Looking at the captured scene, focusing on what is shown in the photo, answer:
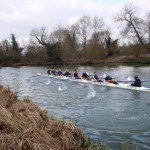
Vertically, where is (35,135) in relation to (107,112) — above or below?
above

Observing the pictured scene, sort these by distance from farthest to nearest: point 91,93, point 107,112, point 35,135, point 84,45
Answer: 1. point 84,45
2. point 91,93
3. point 107,112
4. point 35,135

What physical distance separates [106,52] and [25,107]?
193 feet

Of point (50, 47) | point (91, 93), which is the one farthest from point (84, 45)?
point (91, 93)

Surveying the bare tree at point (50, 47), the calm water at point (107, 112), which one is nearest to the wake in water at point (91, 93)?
the calm water at point (107, 112)

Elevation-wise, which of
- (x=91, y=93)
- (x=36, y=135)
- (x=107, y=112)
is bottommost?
(x=107, y=112)

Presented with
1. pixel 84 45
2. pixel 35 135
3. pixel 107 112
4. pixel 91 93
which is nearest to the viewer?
pixel 35 135

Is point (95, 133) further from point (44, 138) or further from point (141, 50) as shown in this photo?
point (141, 50)

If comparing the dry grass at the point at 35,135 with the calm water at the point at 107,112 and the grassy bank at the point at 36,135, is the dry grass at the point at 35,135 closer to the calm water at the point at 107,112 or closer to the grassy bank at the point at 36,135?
the grassy bank at the point at 36,135

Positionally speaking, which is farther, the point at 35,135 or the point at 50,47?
the point at 50,47

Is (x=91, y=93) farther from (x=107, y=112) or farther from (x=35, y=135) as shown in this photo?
(x=35, y=135)

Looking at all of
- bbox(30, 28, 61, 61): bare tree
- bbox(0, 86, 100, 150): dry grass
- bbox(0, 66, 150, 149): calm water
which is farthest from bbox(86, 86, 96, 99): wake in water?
bbox(30, 28, 61, 61): bare tree

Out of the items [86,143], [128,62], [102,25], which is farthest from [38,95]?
[102,25]

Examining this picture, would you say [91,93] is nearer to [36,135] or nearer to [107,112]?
[107,112]

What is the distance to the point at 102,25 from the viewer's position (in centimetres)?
7056
